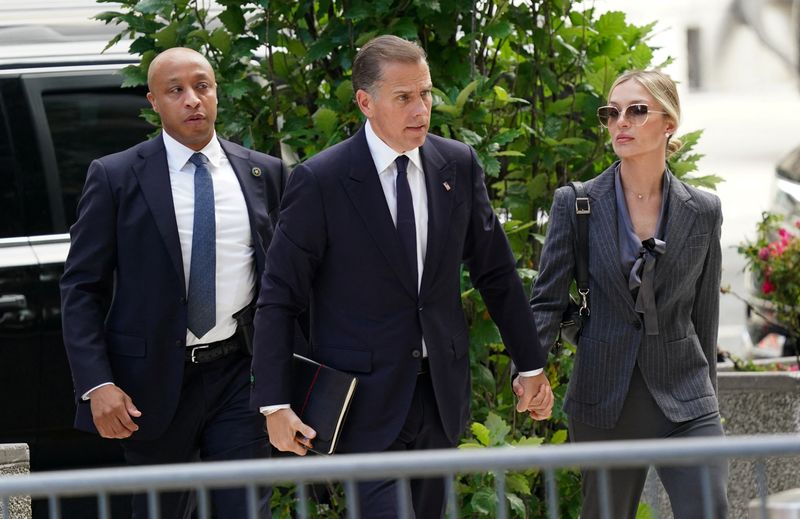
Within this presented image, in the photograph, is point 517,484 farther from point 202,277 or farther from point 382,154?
point 382,154

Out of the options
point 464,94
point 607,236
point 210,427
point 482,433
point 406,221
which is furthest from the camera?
point 464,94

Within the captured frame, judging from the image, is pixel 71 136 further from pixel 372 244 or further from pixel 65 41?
pixel 372 244

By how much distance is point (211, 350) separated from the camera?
16.7ft

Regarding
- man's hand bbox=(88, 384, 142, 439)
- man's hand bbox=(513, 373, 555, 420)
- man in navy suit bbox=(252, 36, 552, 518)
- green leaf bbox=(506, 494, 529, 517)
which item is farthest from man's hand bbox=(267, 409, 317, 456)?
green leaf bbox=(506, 494, 529, 517)

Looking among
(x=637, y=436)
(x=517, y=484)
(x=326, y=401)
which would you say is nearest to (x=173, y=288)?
(x=326, y=401)

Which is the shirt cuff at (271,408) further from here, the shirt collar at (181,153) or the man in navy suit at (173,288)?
the shirt collar at (181,153)

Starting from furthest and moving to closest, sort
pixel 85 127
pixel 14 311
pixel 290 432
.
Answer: pixel 85 127 < pixel 14 311 < pixel 290 432

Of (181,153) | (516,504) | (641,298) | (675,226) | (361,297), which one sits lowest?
(516,504)

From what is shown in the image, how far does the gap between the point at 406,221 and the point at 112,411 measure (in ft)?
3.84

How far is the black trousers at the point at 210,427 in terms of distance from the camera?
5082 millimetres

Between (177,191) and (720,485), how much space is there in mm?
2045

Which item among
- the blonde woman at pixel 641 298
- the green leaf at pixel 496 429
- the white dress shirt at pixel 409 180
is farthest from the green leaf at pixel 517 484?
the white dress shirt at pixel 409 180

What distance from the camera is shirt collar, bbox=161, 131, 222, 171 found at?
517cm

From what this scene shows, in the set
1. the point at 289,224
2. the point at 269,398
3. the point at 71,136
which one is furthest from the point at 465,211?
the point at 71,136
